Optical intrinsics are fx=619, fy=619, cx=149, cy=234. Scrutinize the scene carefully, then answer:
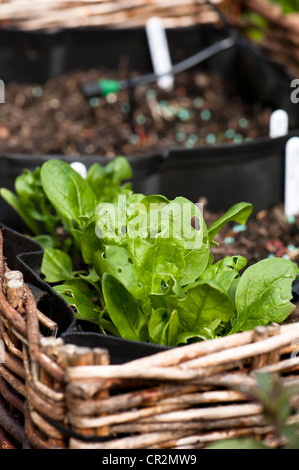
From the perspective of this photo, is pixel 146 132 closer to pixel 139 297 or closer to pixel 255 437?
pixel 139 297

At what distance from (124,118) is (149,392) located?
62.2 inches

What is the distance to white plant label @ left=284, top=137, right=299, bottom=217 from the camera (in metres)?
1.55

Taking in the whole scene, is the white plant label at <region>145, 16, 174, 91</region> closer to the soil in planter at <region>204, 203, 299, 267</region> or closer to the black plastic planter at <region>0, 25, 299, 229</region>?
the black plastic planter at <region>0, 25, 299, 229</region>

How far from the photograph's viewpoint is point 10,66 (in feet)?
7.89

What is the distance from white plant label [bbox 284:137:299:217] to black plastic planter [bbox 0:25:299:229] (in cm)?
2

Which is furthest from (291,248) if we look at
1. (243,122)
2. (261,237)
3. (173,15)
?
(173,15)

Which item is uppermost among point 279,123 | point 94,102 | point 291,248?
point 94,102

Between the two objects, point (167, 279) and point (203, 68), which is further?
point (203, 68)

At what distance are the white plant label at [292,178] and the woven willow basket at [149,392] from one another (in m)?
0.88

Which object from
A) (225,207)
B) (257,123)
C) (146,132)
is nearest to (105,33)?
(146,132)

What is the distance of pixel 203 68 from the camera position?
8.45 feet

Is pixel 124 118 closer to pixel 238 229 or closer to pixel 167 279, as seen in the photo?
pixel 238 229

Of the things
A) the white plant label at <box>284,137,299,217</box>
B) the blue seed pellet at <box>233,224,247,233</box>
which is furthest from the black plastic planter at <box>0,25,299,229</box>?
the blue seed pellet at <box>233,224,247,233</box>
